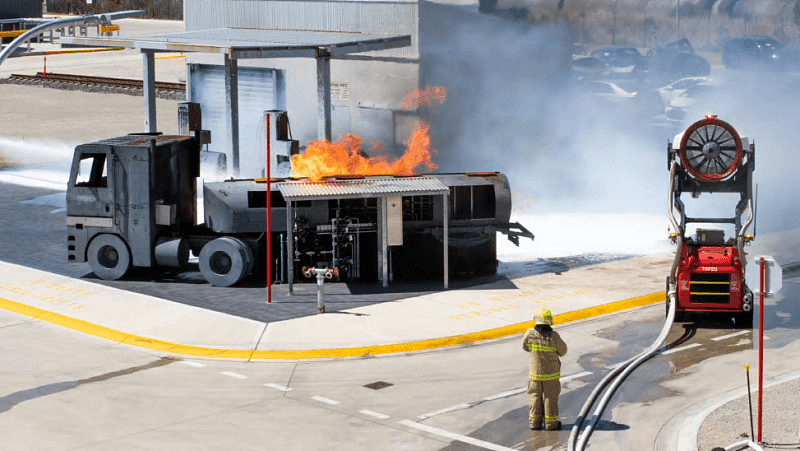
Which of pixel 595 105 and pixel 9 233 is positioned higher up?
pixel 595 105

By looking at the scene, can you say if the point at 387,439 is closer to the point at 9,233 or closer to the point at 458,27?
the point at 9,233

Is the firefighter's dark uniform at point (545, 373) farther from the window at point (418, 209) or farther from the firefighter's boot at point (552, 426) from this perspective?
the window at point (418, 209)

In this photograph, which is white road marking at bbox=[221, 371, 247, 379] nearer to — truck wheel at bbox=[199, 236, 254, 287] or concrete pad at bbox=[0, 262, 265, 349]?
concrete pad at bbox=[0, 262, 265, 349]

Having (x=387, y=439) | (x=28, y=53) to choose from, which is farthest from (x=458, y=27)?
(x=28, y=53)

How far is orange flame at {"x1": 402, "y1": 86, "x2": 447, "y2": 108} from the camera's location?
30.7 m

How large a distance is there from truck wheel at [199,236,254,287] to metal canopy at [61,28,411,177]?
6.24 metres

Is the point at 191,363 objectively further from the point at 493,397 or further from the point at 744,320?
the point at 744,320

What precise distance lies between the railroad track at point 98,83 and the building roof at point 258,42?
2278 centimetres

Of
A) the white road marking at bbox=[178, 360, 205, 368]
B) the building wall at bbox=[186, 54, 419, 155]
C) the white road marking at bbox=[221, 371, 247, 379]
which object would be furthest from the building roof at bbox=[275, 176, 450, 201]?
the building wall at bbox=[186, 54, 419, 155]

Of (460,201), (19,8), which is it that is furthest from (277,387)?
(19,8)

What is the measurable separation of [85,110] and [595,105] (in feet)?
81.6

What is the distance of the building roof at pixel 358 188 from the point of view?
69.3 ft

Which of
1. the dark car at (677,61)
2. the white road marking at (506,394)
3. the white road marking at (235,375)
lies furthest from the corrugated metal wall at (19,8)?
the white road marking at (506,394)

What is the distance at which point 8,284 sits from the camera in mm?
22266
